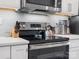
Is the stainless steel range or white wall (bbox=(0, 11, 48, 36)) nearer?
the stainless steel range

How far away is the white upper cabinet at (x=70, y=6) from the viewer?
2.64 meters

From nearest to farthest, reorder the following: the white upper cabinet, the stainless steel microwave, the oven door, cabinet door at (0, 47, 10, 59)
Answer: cabinet door at (0, 47, 10, 59) < the oven door < the stainless steel microwave < the white upper cabinet

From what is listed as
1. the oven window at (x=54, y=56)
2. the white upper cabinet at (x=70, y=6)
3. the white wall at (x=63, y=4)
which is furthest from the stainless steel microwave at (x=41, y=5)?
the oven window at (x=54, y=56)

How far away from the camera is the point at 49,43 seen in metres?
1.82

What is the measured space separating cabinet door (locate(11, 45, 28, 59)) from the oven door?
0.22 feet

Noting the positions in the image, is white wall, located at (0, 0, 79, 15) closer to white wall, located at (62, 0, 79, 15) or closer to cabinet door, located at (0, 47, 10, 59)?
white wall, located at (62, 0, 79, 15)

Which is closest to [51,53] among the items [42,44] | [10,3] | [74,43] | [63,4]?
[42,44]

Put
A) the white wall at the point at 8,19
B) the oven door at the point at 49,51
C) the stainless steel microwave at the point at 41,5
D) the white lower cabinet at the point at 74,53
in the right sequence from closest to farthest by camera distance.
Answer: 1. the oven door at the point at 49,51
2. the stainless steel microwave at the point at 41,5
3. the white wall at the point at 8,19
4. the white lower cabinet at the point at 74,53

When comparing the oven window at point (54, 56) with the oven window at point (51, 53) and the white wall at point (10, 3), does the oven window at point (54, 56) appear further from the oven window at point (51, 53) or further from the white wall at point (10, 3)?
the white wall at point (10, 3)

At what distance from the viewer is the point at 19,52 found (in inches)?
62.6

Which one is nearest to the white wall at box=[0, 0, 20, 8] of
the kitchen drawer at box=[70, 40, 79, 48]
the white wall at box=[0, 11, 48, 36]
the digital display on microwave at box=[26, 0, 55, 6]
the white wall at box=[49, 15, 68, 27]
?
the white wall at box=[0, 11, 48, 36]

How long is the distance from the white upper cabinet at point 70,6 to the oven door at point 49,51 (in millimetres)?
910

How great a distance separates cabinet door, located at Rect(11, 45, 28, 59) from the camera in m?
1.56

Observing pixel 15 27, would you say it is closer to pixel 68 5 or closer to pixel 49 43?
pixel 49 43
